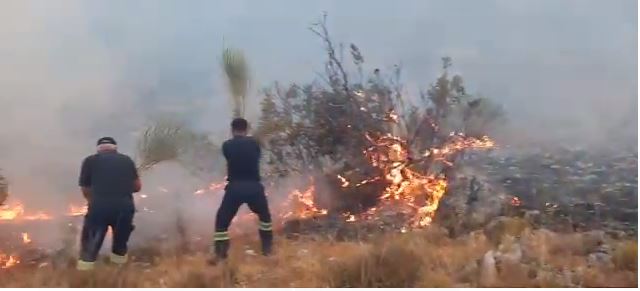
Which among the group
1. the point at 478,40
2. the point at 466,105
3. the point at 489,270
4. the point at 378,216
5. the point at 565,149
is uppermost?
the point at 478,40

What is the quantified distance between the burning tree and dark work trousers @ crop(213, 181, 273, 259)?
0.23 metres

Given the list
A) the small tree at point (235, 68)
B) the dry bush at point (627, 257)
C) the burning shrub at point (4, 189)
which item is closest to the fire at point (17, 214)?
the burning shrub at point (4, 189)

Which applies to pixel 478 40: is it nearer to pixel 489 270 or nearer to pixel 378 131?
pixel 378 131

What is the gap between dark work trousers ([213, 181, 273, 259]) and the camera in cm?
490

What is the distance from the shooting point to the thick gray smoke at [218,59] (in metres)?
4.93

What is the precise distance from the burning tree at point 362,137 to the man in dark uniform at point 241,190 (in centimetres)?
15

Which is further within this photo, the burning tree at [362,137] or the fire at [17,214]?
the burning tree at [362,137]

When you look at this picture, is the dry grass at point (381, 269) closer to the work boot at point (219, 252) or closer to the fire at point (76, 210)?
the work boot at point (219, 252)

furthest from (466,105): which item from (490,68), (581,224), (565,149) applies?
(581,224)

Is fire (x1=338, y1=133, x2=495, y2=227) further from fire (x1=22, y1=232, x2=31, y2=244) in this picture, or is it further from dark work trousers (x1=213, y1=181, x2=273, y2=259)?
fire (x1=22, y1=232, x2=31, y2=244)

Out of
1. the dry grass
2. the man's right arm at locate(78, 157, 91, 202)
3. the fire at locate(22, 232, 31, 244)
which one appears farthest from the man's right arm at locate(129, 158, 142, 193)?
the fire at locate(22, 232, 31, 244)

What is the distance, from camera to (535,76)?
4969 millimetres

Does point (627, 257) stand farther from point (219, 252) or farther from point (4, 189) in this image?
point (4, 189)

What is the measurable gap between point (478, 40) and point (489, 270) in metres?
1.38
